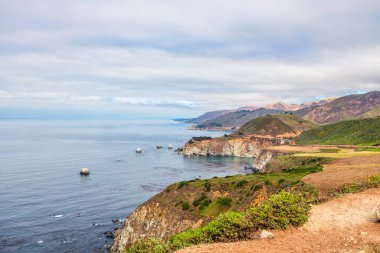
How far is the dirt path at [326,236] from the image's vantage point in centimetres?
1816

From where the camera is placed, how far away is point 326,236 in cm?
1991

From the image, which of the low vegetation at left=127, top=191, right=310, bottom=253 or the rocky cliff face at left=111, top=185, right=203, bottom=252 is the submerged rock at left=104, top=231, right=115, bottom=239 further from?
the low vegetation at left=127, top=191, right=310, bottom=253

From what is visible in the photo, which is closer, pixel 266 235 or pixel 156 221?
pixel 266 235

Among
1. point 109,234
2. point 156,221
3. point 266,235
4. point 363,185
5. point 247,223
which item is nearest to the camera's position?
point 266,235

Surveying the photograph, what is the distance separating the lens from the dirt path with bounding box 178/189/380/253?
18.2m

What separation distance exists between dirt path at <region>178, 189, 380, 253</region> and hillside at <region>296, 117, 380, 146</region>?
108 m

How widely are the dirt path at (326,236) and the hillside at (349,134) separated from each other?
108066 millimetres

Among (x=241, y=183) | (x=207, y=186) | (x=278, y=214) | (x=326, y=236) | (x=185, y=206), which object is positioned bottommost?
(x=185, y=206)

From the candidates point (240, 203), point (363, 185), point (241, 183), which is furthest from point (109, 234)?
point (363, 185)

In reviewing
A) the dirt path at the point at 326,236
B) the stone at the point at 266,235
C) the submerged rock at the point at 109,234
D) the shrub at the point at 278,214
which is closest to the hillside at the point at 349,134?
the submerged rock at the point at 109,234

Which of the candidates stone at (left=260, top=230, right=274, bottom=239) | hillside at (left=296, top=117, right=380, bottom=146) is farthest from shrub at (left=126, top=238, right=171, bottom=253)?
hillside at (left=296, top=117, right=380, bottom=146)

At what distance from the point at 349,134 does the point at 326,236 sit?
498 feet

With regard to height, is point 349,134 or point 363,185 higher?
point 349,134

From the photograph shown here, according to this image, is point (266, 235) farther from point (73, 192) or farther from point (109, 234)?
point (73, 192)
